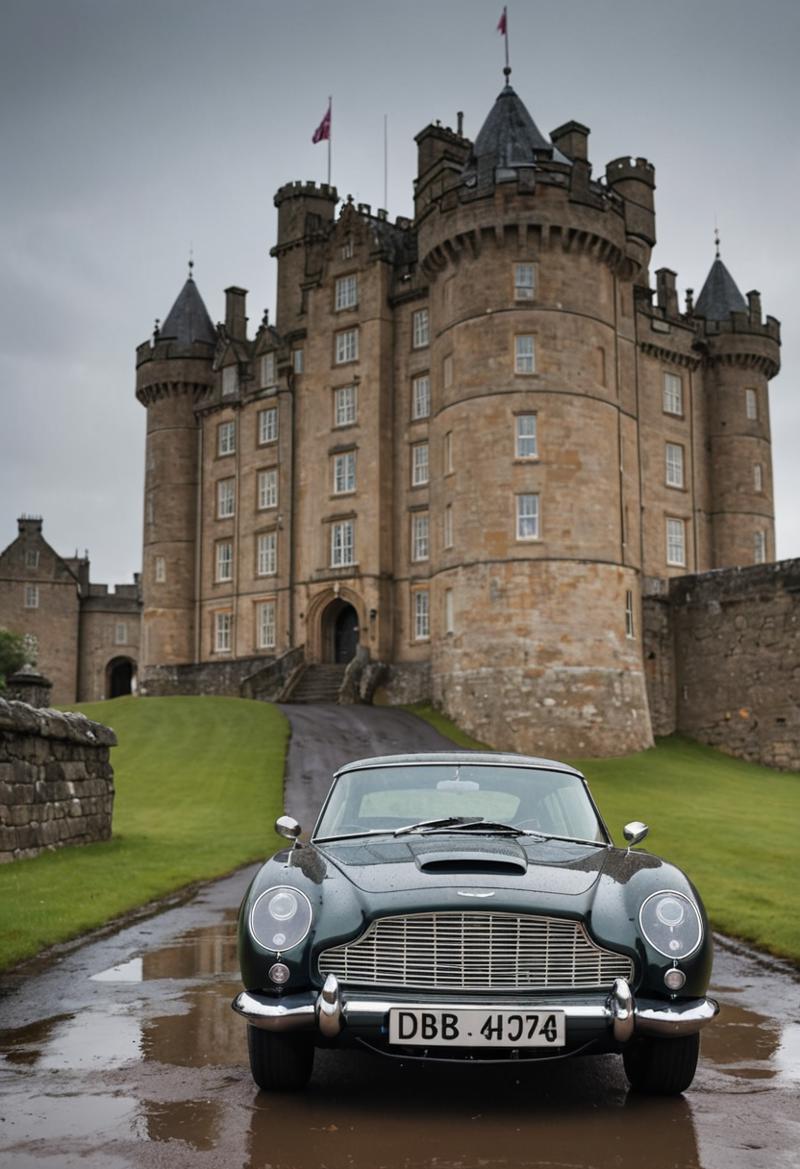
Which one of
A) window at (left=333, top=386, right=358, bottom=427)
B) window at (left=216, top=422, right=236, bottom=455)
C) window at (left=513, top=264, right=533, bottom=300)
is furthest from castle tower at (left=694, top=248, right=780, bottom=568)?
window at (left=216, top=422, right=236, bottom=455)

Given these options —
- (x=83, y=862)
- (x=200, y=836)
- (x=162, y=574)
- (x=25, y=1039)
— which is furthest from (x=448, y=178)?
(x=25, y=1039)

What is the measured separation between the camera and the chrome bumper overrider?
5.19 meters

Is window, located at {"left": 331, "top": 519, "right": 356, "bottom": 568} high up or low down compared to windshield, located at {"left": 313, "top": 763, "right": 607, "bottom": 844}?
up

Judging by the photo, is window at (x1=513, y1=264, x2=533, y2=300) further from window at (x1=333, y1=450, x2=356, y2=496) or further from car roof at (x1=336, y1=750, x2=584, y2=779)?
car roof at (x1=336, y1=750, x2=584, y2=779)

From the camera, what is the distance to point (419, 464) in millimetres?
45656

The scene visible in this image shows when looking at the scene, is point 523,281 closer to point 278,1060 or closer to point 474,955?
point 474,955

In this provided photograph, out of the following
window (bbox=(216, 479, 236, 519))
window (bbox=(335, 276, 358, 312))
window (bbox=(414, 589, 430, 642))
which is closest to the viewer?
window (bbox=(414, 589, 430, 642))

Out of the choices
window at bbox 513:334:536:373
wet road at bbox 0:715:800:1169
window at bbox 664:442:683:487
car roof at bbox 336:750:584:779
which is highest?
window at bbox 513:334:536:373

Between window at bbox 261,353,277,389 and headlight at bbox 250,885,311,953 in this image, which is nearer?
headlight at bbox 250,885,311,953

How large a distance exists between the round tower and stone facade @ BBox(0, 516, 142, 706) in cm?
3914

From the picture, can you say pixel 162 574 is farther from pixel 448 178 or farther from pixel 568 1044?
pixel 568 1044

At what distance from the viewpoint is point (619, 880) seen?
5863mm

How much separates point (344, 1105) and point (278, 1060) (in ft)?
1.19

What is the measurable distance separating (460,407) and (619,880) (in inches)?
1358
